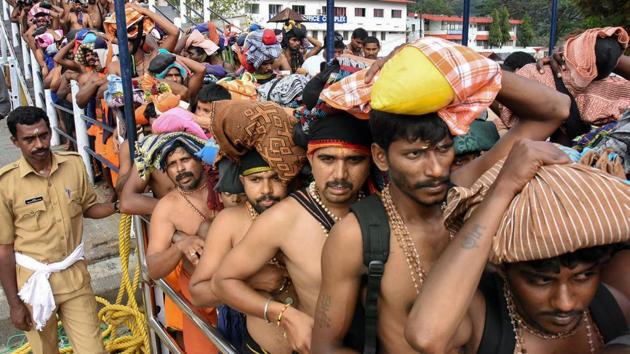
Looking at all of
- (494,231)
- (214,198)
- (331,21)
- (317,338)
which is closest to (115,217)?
(214,198)

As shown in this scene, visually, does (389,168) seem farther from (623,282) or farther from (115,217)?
(115,217)

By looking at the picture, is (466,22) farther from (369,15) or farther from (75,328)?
(369,15)

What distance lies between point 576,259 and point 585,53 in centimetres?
130

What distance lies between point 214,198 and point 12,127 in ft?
5.46

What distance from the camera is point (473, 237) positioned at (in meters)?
1.22

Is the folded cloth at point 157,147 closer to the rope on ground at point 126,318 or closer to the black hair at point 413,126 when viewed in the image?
the rope on ground at point 126,318

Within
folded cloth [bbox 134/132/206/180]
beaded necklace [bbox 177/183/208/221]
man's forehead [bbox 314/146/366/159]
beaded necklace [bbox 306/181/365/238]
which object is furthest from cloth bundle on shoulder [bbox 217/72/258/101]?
man's forehead [bbox 314/146/366/159]

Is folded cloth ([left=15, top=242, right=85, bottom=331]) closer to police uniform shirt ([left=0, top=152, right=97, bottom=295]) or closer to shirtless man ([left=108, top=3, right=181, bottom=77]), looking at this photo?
police uniform shirt ([left=0, top=152, right=97, bottom=295])

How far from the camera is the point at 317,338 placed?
1.58 metres

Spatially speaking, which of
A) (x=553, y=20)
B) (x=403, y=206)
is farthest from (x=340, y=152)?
(x=553, y=20)

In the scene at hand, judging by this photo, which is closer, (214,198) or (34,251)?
(214,198)

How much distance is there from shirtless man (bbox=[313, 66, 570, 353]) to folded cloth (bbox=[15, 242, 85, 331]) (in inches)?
96.0

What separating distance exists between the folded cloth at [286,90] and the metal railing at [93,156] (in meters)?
1.02

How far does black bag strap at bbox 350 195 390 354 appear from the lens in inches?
56.0
